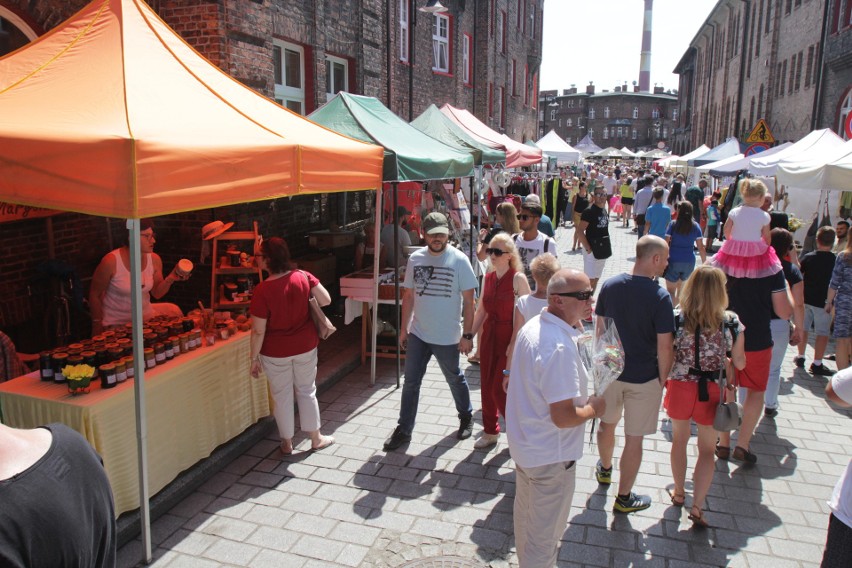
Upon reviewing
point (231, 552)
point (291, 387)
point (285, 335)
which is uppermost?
point (285, 335)

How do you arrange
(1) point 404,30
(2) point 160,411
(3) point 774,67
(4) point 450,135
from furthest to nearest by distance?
1. (3) point 774,67
2. (1) point 404,30
3. (4) point 450,135
4. (2) point 160,411

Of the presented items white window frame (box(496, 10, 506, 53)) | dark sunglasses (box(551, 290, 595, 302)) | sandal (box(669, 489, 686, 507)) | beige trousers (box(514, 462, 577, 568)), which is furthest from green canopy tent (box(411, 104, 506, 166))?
white window frame (box(496, 10, 506, 53))

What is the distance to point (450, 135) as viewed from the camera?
34.9 ft

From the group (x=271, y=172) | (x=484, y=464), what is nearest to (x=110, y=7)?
(x=271, y=172)

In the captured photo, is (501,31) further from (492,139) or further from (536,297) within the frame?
(536,297)

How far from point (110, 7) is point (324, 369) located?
150 inches

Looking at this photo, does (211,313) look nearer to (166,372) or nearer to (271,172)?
(166,372)

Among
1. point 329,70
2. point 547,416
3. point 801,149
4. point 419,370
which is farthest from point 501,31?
point 547,416

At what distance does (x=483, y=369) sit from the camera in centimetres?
487

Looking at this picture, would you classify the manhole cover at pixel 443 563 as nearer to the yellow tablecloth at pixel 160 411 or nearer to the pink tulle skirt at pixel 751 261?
the yellow tablecloth at pixel 160 411

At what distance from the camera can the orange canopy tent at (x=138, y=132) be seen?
326 centimetres

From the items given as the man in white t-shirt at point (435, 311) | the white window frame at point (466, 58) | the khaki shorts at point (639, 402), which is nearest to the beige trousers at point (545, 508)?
the khaki shorts at point (639, 402)

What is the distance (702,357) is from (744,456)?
1.58 m

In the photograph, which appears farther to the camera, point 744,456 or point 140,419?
point 744,456
